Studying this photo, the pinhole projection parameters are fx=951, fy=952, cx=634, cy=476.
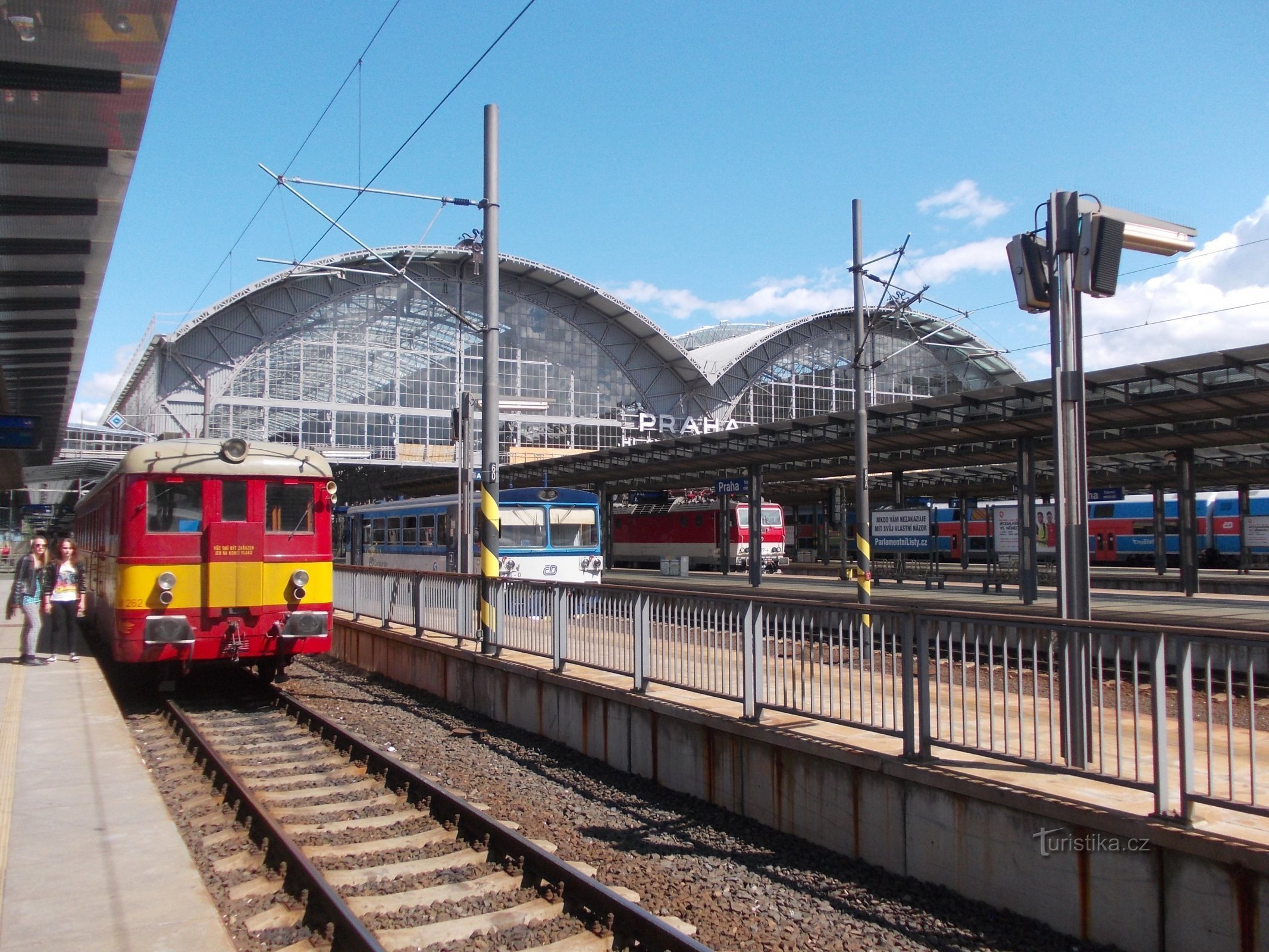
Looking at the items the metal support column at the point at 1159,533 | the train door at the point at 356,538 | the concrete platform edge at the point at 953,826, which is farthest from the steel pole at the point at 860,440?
the metal support column at the point at 1159,533

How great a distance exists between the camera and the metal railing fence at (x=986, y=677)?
16.0ft

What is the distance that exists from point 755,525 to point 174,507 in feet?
69.5

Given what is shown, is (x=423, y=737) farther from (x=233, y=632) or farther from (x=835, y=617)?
(x=835, y=617)

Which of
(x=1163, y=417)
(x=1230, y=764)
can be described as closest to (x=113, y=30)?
(x=1230, y=764)

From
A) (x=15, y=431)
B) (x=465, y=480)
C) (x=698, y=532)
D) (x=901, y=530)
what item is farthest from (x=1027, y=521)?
(x=698, y=532)

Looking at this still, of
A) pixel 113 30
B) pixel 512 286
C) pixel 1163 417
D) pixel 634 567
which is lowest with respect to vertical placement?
pixel 634 567

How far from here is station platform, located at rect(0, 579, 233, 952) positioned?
4.77 meters

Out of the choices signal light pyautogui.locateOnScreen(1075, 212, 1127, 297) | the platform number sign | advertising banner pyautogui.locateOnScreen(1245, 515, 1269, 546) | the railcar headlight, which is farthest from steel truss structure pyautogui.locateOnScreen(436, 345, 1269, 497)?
the platform number sign

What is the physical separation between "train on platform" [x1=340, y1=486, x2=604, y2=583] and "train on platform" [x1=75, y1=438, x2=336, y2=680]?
6.48m

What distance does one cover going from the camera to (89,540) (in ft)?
52.7

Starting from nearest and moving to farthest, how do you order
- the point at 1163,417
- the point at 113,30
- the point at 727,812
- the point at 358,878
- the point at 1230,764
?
the point at 1230,764
the point at 358,878
the point at 727,812
the point at 113,30
the point at 1163,417

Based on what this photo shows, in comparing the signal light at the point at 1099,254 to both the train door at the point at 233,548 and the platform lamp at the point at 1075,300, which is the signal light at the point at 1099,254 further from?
the train door at the point at 233,548

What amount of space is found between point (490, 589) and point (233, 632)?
3086 millimetres

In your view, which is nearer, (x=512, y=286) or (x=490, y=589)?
(x=490, y=589)
